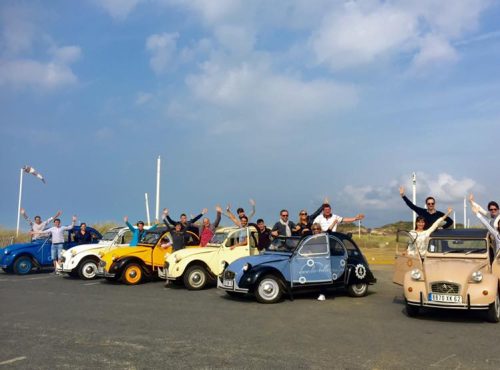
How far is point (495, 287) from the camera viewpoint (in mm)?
8461

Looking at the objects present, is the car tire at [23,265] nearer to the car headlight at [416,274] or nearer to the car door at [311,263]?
the car door at [311,263]

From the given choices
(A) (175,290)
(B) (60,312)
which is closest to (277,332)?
(B) (60,312)

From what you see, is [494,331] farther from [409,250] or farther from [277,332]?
[277,332]

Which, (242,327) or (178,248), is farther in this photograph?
(178,248)

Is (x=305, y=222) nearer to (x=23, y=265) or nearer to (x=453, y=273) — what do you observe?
(x=453, y=273)

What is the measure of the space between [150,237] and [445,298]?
362 inches

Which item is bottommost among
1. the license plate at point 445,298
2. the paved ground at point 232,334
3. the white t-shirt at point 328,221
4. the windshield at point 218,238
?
the paved ground at point 232,334

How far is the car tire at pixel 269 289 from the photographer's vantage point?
1078 centimetres

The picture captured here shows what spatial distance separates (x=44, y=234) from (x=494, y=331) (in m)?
15.1

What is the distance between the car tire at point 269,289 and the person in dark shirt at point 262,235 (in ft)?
7.70

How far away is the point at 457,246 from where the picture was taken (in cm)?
972

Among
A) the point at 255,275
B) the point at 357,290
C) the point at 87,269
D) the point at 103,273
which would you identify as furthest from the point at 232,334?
the point at 87,269

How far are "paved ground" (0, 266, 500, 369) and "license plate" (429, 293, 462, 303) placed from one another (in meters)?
0.40

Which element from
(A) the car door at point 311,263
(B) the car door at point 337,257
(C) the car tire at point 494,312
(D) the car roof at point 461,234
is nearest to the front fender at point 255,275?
(A) the car door at point 311,263
